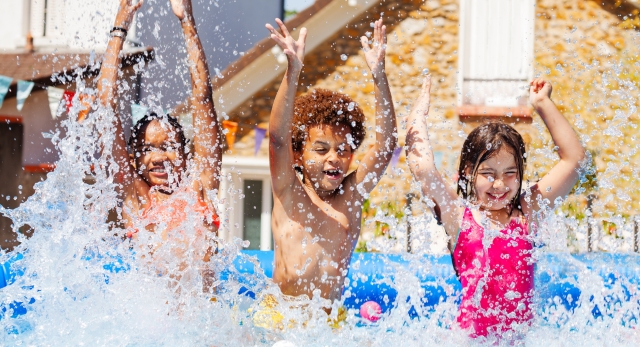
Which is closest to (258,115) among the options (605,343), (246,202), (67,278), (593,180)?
(246,202)

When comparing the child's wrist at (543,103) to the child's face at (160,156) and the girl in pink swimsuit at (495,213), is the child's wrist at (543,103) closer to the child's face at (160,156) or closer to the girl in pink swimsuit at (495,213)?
the girl in pink swimsuit at (495,213)

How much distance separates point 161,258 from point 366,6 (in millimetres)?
6451

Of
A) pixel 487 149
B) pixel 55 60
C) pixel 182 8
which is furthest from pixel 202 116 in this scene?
pixel 55 60

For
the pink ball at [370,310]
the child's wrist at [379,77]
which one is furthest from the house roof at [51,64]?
the child's wrist at [379,77]

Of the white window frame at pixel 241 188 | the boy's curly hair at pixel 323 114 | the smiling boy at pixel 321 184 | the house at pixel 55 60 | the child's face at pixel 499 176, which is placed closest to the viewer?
the child's face at pixel 499 176

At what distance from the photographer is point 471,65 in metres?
9.32

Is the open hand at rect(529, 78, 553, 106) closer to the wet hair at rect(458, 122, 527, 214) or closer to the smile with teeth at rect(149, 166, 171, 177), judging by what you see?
the wet hair at rect(458, 122, 527, 214)

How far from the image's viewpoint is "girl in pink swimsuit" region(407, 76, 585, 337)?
3.00 m

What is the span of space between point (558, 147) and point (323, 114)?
1.03m

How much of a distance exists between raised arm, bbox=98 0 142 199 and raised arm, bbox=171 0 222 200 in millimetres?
301

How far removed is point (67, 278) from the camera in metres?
3.35

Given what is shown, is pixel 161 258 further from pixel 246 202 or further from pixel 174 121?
pixel 246 202

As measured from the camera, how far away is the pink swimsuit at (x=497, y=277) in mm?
3033

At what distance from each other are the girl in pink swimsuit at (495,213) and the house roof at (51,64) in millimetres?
7079
